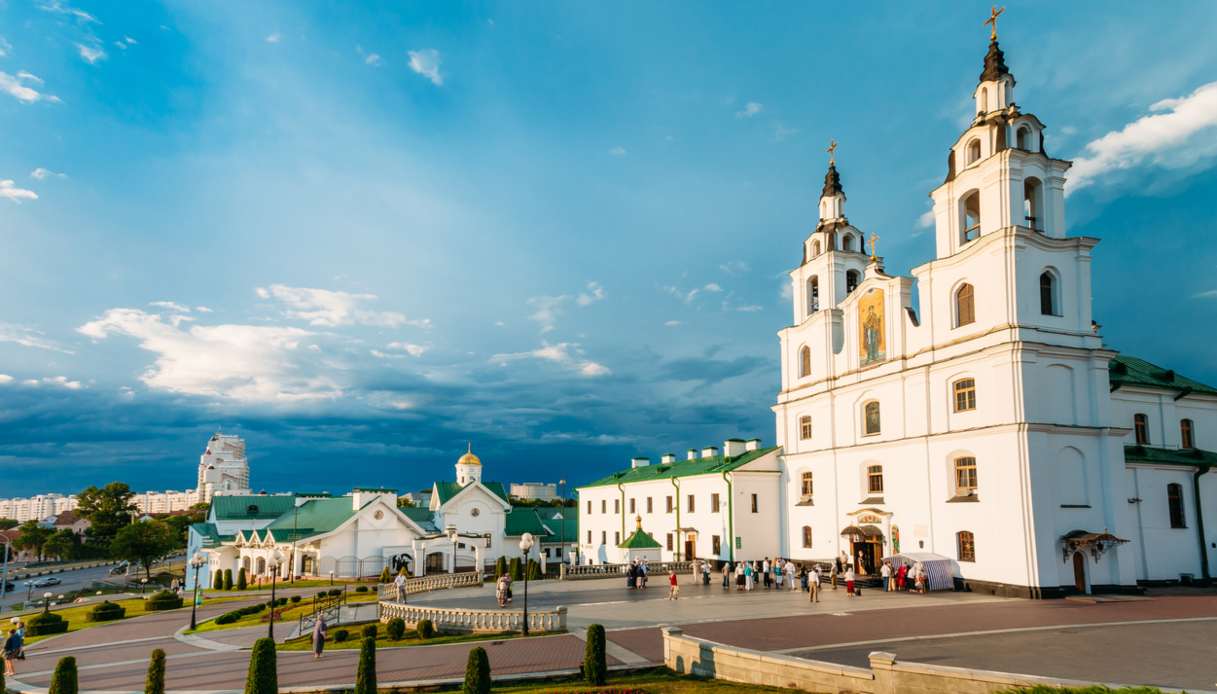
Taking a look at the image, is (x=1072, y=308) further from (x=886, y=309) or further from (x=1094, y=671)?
(x=1094, y=671)

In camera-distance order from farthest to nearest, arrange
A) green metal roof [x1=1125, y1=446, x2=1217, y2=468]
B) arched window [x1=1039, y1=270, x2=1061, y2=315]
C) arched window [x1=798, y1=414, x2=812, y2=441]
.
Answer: arched window [x1=798, y1=414, x2=812, y2=441]
green metal roof [x1=1125, y1=446, x2=1217, y2=468]
arched window [x1=1039, y1=270, x2=1061, y2=315]

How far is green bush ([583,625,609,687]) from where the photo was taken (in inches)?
627

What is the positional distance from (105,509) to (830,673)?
10170cm

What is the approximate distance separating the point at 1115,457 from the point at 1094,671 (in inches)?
750

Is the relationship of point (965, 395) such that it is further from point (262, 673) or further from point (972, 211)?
point (262, 673)

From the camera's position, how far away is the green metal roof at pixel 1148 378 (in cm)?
3628

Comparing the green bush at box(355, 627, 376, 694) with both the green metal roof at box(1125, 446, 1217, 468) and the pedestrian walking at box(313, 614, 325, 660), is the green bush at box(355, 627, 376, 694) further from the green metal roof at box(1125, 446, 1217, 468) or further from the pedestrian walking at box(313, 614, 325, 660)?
the green metal roof at box(1125, 446, 1217, 468)

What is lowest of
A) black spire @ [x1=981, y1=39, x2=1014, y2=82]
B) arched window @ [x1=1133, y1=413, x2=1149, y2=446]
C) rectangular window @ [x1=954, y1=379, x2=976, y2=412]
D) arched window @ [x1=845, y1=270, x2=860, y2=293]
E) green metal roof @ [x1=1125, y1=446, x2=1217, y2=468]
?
green metal roof @ [x1=1125, y1=446, x2=1217, y2=468]

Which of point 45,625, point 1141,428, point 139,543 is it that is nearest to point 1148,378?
point 1141,428

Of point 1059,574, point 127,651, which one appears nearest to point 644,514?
point 1059,574

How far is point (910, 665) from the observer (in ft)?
42.6

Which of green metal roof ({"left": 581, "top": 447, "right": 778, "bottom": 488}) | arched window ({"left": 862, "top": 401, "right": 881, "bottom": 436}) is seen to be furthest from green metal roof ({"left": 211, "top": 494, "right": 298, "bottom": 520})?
arched window ({"left": 862, "top": 401, "right": 881, "bottom": 436})

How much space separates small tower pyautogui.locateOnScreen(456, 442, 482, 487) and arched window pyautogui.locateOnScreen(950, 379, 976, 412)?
49273 millimetres

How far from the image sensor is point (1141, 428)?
3631 centimetres
